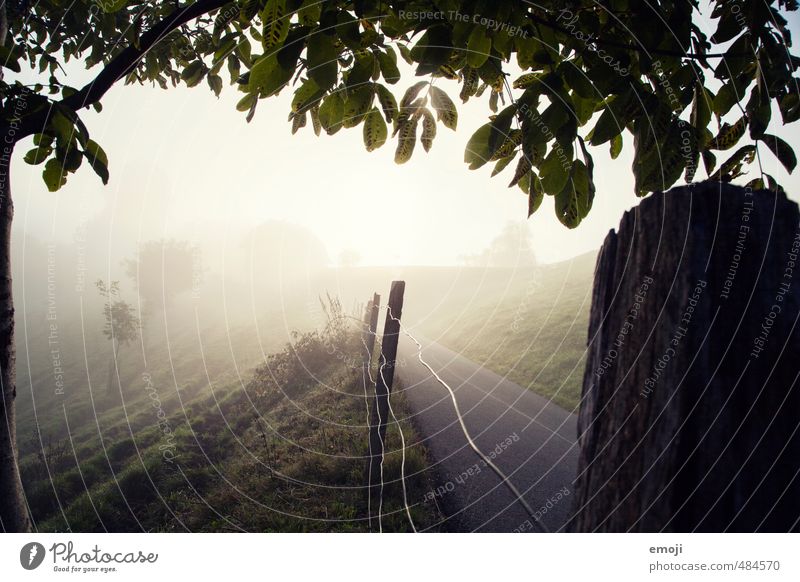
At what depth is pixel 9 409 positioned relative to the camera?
2.04 meters

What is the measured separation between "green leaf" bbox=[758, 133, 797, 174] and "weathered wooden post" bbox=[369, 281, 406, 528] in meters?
3.28

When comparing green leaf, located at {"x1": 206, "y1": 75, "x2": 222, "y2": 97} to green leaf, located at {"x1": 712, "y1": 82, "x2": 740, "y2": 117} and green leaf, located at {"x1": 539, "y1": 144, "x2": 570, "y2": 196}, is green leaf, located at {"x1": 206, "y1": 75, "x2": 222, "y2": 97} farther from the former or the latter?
green leaf, located at {"x1": 712, "y1": 82, "x2": 740, "y2": 117}

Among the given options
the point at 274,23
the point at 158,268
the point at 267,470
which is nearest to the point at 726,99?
the point at 274,23

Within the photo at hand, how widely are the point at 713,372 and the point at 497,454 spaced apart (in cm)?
667

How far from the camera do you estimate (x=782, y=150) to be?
55.7 inches

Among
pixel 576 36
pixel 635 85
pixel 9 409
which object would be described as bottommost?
pixel 9 409

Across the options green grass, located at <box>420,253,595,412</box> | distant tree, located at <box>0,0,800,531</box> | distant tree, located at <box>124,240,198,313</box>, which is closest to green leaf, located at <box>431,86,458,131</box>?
distant tree, located at <box>0,0,800,531</box>

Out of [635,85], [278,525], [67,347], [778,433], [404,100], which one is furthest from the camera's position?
[67,347]

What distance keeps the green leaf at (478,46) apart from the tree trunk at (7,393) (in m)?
2.54

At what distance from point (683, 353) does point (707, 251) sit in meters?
0.27

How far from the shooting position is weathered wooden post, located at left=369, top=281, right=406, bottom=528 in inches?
175

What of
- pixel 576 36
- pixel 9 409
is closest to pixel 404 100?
pixel 576 36

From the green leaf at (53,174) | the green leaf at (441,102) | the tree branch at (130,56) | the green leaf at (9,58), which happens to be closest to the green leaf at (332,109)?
the green leaf at (441,102)
